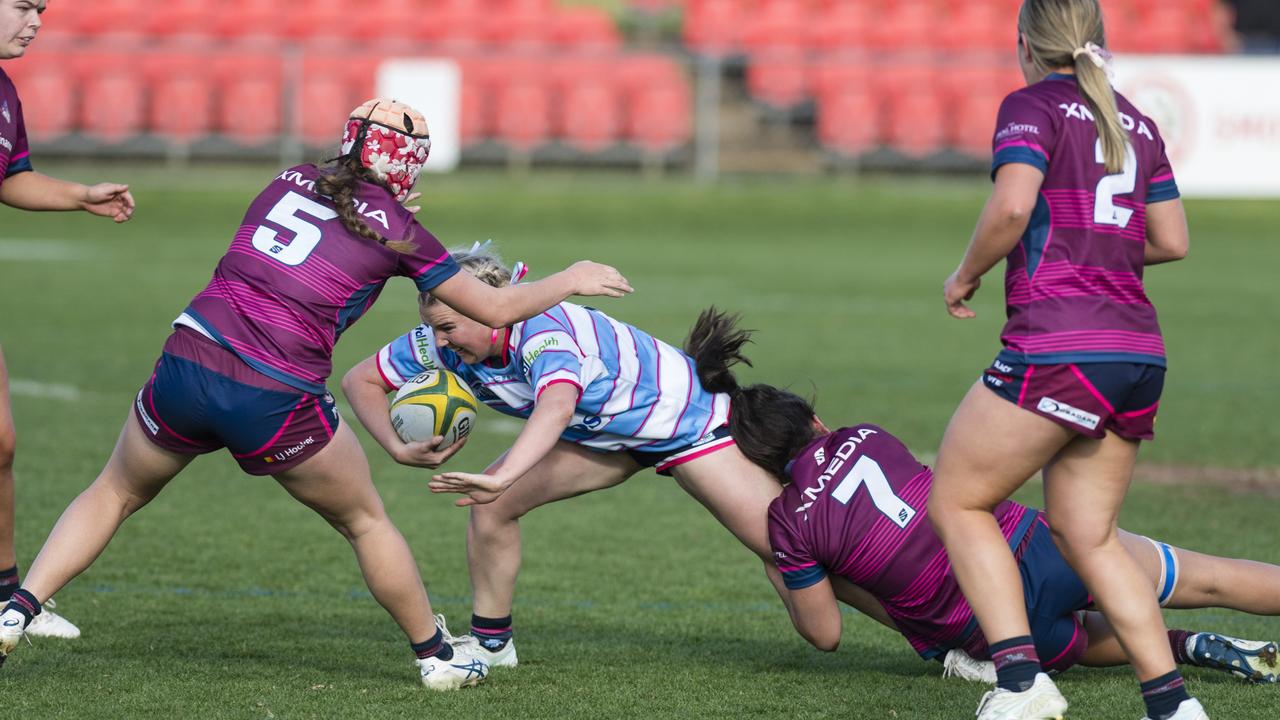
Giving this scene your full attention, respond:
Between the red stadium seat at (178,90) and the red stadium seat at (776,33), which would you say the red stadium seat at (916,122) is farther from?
the red stadium seat at (178,90)

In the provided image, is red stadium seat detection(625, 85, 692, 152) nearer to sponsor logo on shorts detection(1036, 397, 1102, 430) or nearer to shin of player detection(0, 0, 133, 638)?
shin of player detection(0, 0, 133, 638)

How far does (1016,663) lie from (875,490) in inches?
33.0

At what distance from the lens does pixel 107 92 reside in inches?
785

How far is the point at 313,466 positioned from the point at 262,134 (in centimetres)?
1684

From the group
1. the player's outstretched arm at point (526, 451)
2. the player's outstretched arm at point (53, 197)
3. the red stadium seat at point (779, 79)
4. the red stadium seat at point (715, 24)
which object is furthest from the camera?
the red stadium seat at point (715, 24)

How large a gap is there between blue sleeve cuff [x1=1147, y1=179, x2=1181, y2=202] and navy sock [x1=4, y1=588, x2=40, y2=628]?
300 centimetres

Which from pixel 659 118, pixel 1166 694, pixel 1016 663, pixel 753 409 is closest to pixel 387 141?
pixel 753 409

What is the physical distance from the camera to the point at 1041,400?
12.3 ft

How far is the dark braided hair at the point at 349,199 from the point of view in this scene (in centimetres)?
415

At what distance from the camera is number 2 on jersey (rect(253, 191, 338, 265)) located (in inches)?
165

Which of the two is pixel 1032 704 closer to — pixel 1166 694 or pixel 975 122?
pixel 1166 694

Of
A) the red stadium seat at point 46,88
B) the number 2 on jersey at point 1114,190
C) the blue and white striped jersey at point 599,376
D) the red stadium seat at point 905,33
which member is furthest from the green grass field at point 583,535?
the red stadium seat at point 905,33

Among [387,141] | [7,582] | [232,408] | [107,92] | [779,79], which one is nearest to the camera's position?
[232,408]

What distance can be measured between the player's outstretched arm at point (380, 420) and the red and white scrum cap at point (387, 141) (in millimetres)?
665
